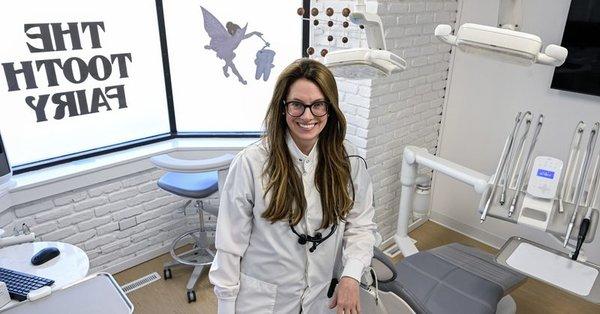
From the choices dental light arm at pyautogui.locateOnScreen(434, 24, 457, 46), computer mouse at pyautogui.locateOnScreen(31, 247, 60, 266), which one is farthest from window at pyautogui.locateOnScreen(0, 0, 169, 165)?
dental light arm at pyautogui.locateOnScreen(434, 24, 457, 46)

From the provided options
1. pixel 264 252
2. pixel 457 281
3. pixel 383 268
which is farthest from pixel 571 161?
pixel 264 252

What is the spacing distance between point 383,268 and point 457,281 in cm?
78

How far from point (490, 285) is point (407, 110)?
1270 millimetres

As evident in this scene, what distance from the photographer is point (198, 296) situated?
2.55 metres

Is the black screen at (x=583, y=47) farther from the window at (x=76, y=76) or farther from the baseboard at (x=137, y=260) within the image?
the baseboard at (x=137, y=260)

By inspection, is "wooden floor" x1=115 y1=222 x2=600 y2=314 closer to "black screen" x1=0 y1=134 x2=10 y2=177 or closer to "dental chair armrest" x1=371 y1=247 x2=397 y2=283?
"black screen" x1=0 y1=134 x2=10 y2=177

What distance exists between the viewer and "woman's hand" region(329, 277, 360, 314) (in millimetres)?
1335

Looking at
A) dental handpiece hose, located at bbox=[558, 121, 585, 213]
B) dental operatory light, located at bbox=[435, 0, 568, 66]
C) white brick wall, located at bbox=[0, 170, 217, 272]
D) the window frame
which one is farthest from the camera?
the window frame

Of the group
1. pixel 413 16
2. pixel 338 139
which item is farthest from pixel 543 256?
pixel 413 16

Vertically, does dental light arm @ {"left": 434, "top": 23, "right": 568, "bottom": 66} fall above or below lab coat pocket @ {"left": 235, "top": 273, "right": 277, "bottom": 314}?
above

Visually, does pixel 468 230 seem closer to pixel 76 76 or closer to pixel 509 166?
Result: pixel 509 166

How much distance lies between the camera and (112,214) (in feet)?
8.79

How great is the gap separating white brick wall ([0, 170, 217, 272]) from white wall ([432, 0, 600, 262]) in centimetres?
194

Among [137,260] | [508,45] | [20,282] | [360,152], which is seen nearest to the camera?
[508,45]
